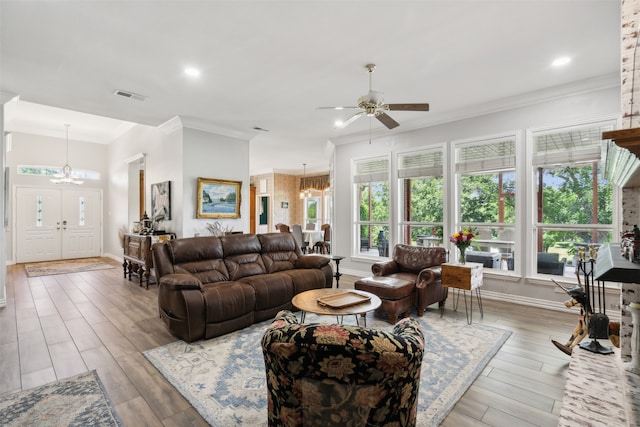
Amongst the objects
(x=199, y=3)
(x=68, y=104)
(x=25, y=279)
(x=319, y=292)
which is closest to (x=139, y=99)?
(x=68, y=104)

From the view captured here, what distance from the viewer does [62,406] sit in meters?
2.05

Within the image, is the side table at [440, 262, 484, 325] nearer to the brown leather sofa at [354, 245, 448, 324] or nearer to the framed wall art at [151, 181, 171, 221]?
the brown leather sofa at [354, 245, 448, 324]

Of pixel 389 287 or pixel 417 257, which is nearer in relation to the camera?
pixel 389 287

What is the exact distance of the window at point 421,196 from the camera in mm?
5324

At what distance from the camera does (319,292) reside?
10.4 feet

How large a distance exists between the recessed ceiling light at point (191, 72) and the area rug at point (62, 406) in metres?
3.12

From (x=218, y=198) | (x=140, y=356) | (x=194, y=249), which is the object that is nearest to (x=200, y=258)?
(x=194, y=249)

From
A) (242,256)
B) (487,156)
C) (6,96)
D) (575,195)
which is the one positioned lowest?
(242,256)

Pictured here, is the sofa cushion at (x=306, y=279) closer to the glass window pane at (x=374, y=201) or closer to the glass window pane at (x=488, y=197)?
the glass window pane at (x=374, y=201)

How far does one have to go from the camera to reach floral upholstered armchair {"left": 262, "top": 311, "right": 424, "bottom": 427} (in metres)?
1.14

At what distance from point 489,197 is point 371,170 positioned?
227 centimetres

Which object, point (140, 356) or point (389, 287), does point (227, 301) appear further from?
point (389, 287)

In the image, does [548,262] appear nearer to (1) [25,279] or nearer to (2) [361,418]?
(2) [361,418]

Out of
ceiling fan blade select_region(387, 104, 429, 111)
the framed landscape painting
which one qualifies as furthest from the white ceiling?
the framed landscape painting
